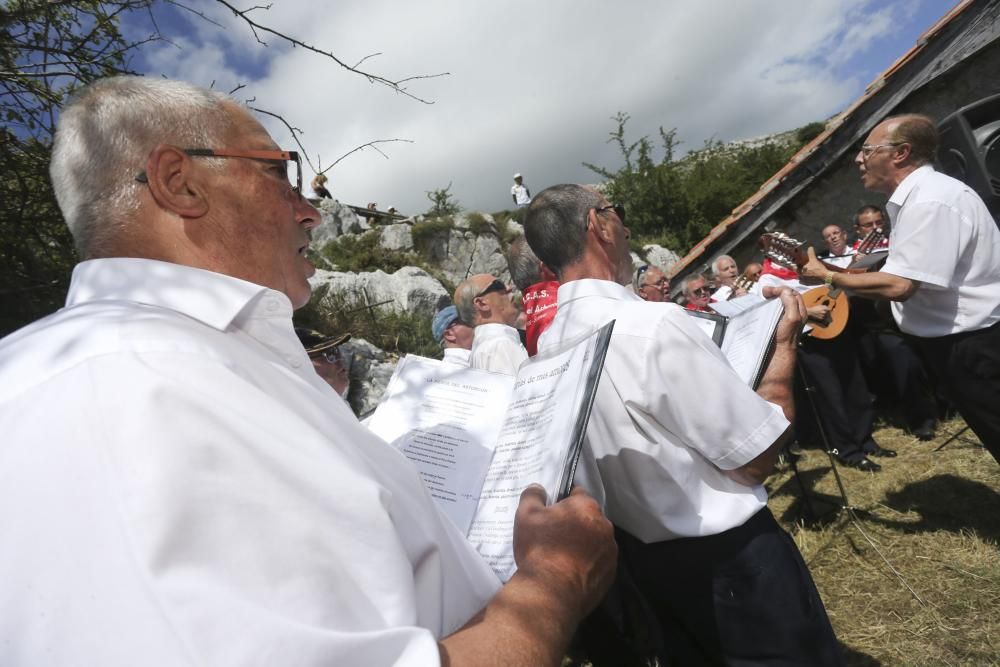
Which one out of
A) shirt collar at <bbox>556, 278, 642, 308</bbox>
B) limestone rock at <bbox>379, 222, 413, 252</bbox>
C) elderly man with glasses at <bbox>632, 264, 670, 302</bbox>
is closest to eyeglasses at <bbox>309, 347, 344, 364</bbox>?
shirt collar at <bbox>556, 278, 642, 308</bbox>

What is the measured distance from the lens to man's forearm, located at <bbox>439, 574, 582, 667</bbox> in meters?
0.78

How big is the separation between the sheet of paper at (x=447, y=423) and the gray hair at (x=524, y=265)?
2829 mm

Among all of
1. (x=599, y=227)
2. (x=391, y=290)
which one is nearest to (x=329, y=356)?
(x=599, y=227)

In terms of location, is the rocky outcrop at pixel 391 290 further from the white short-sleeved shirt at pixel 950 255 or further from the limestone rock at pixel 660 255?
the white short-sleeved shirt at pixel 950 255

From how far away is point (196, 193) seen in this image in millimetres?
1125

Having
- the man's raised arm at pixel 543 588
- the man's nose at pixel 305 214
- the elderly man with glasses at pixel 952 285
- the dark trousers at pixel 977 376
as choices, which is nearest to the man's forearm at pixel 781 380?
the man's raised arm at pixel 543 588

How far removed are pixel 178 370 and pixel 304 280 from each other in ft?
2.11

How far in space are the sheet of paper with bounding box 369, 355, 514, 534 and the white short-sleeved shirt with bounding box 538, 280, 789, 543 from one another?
0.39 m

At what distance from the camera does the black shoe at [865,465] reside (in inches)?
189

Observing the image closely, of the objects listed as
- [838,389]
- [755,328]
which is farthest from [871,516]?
[755,328]

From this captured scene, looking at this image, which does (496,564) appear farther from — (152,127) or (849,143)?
(849,143)

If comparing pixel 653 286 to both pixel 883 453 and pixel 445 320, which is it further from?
pixel 883 453

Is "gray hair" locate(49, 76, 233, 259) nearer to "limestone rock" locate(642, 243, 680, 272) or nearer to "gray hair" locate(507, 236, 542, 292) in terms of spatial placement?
"gray hair" locate(507, 236, 542, 292)

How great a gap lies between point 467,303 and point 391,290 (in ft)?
33.9
